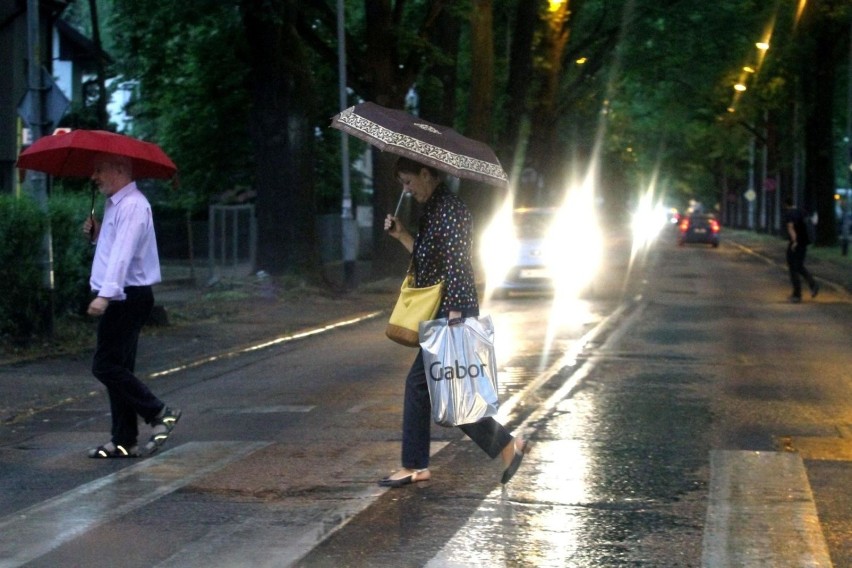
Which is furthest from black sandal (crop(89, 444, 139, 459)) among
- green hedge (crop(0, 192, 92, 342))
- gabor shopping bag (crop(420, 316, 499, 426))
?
green hedge (crop(0, 192, 92, 342))

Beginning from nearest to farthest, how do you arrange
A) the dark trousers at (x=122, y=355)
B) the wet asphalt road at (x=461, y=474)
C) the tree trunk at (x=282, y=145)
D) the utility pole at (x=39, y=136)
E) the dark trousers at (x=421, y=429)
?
the wet asphalt road at (x=461, y=474) → the dark trousers at (x=421, y=429) → the dark trousers at (x=122, y=355) → the utility pole at (x=39, y=136) → the tree trunk at (x=282, y=145)

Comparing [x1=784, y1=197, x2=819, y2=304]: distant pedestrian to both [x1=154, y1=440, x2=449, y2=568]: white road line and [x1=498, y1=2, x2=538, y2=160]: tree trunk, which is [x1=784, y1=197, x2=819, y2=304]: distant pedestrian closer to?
[x1=498, y1=2, x2=538, y2=160]: tree trunk

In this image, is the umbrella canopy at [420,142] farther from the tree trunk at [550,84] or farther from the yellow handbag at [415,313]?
the tree trunk at [550,84]

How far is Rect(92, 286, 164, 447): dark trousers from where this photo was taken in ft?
28.0

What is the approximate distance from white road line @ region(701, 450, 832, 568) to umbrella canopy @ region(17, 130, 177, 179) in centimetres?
385

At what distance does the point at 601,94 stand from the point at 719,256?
7.44 meters

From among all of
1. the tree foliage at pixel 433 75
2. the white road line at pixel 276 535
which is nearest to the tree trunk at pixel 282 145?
the tree foliage at pixel 433 75

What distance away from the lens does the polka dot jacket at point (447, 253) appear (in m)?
7.46

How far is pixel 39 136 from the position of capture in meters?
16.0

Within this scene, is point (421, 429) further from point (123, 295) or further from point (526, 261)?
point (526, 261)

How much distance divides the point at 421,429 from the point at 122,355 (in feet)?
6.48

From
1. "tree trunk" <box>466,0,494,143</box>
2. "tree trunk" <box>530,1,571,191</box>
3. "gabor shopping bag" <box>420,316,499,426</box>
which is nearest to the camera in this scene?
"gabor shopping bag" <box>420,316,499,426</box>

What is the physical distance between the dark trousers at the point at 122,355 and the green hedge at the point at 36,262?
19.3 feet

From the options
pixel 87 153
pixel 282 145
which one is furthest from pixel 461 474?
pixel 282 145
